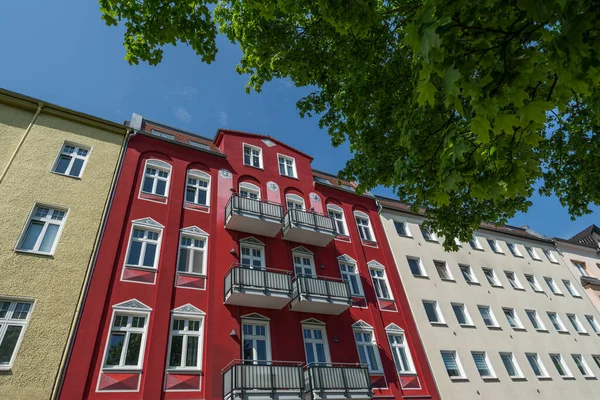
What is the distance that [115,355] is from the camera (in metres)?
10.6

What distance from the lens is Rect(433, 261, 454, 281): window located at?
68.2ft

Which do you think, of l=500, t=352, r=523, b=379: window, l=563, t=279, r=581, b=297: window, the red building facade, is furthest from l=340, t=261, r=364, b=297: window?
l=563, t=279, r=581, b=297: window

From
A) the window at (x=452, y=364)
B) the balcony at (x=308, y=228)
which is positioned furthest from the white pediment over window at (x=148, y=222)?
the window at (x=452, y=364)

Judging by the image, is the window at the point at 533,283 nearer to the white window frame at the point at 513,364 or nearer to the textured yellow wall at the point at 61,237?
the white window frame at the point at 513,364

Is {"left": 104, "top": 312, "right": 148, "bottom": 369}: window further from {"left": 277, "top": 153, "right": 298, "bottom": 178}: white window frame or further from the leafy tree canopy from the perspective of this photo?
{"left": 277, "top": 153, "right": 298, "bottom": 178}: white window frame

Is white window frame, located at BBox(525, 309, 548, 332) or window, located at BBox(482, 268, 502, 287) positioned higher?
window, located at BBox(482, 268, 502, 287)

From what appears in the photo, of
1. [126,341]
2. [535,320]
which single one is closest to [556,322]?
[535,320]

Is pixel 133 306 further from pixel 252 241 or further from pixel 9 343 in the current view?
pixel 252 241

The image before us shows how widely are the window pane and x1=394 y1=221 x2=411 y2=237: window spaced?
1861cm

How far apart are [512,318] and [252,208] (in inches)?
696

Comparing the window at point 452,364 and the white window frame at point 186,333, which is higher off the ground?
the white window frame at point 186,333

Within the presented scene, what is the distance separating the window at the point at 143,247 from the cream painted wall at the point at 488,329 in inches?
508

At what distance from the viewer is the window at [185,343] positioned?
1127 centimetres

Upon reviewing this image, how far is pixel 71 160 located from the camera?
13695 mm
